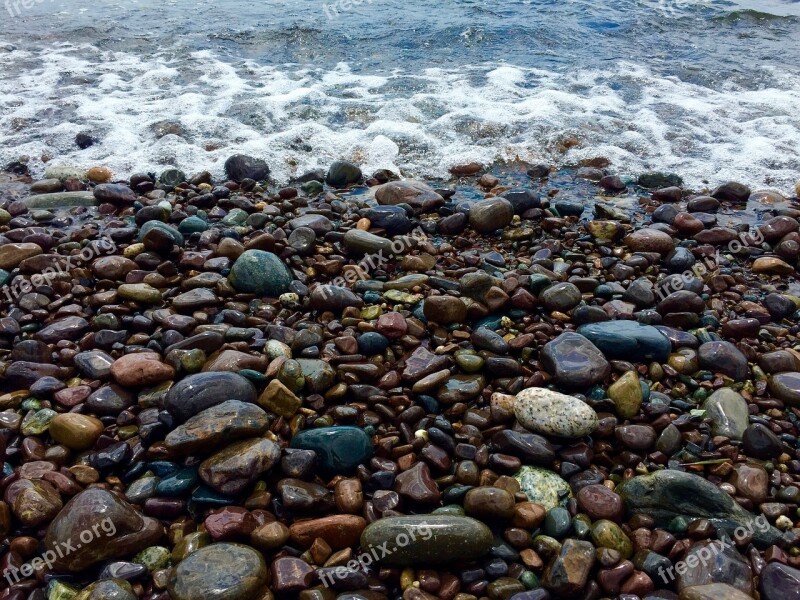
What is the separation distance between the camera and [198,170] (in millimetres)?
6578

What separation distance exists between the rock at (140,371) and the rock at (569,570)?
244 cm

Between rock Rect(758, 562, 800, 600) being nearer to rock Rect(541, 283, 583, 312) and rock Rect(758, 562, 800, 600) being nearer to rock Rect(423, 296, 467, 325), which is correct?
rock Rect(541, 283, 583, 312)

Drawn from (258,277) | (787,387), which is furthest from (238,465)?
(787,387)

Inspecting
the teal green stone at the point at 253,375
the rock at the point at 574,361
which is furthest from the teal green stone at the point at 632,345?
the teal green stone at the point at 253,375

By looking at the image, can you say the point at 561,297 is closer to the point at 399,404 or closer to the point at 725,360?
the point at 725,360

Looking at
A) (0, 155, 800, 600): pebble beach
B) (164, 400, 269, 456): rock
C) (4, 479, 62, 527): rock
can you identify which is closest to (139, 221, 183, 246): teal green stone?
(0, 155, 800, 600): pebble beach

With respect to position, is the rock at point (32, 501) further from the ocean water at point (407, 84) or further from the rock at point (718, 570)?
the ocean water at point (407, 84)

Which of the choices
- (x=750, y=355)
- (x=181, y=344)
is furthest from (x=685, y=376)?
(x=181, y=344)

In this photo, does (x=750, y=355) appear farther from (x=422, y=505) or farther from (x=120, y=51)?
(x=120, y=51)

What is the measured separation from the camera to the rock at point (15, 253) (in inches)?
180

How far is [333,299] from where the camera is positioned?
413 centimetres

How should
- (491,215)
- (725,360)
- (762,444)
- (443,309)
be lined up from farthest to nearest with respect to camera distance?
1. (491,215)
2. (443,309)
3. (725,360)
4. (762,444)

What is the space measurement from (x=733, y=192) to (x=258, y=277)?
505 centimetres

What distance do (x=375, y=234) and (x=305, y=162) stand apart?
2216 mm
